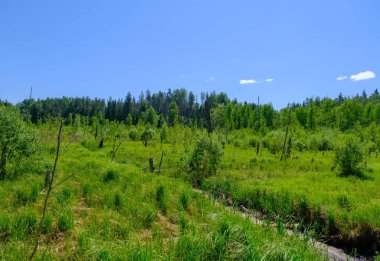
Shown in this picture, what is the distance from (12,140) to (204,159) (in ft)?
33.3

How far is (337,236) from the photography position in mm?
10094

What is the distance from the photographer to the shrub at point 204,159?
18375 mm

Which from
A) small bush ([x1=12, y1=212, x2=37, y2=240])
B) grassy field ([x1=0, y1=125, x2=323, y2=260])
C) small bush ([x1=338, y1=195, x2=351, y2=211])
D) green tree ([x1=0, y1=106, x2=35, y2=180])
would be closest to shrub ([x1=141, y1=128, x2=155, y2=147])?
grassy field ([x1=0, y1=125, x2=323, y2=260])

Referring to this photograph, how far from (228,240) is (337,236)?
588 centimetres

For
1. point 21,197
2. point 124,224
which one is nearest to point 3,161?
point 21,197

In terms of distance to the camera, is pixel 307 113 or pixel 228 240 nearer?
pixel 228 240

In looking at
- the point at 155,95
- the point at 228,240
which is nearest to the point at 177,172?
the point at 228,240

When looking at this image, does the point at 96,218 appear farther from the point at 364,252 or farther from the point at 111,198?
the point at 364,252

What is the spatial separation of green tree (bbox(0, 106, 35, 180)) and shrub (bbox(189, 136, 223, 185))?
915 centimetres

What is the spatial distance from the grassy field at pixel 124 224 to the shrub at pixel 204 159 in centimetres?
454

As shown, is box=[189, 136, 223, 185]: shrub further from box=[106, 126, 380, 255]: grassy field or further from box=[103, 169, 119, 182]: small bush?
box=[103, 169, 119, 182]: small bush

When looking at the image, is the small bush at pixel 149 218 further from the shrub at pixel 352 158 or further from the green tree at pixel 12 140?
the shrub at pixel 352 158

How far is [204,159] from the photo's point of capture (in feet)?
59.7

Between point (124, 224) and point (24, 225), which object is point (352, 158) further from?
point (24, 225)
